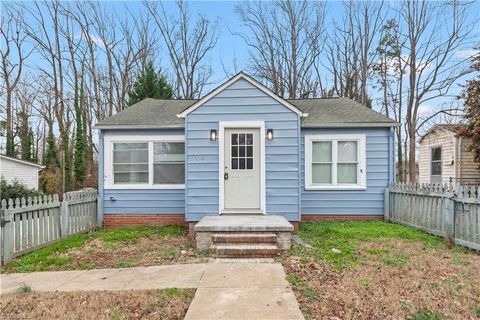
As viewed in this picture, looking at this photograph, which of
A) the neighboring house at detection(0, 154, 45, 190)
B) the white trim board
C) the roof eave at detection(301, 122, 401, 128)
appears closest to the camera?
the white trim board

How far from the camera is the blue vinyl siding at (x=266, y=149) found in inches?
280

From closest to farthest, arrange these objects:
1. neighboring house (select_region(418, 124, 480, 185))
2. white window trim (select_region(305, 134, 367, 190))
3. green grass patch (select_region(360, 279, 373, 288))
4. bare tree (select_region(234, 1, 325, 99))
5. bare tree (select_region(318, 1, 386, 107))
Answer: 1. green grass patch (select_region(360, 279, 373, 288))
2. white window trim (select_region(305, 134, 367, 190))
3. neighboring house (select_region(418, 124, 480, 185))
4. bare tree (select_region(318, 1, 386, 107))
5. bare tree (select_region(234, 1, 325, 99))

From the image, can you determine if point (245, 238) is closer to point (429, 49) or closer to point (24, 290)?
point (24, 290)

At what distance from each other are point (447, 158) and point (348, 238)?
1245 cm

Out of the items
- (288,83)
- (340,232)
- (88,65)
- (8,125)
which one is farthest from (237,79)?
(8,125)

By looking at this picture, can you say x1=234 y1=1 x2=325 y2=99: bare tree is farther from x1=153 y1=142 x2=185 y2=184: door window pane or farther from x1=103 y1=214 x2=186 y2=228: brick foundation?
x1=103 y1=214 x2=186 y2=228: brick foundation

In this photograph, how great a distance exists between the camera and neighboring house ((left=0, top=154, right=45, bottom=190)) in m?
17.6

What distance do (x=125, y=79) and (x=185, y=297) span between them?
20.5 meters

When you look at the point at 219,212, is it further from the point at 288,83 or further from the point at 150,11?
the point at 150,11

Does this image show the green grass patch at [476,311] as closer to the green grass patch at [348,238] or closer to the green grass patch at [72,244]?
the green grass patch at [348,238]

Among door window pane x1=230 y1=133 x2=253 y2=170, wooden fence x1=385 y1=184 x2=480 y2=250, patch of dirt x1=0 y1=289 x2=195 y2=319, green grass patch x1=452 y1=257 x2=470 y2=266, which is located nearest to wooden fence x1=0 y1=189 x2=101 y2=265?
patch of dirt x1=0 y1=289 x2=195 y2=319

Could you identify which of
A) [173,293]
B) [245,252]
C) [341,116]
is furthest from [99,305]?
[341,116]

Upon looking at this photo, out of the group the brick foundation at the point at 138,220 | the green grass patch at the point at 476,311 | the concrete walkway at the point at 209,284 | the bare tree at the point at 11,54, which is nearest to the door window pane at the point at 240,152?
the brick foundation at the point at 138,220

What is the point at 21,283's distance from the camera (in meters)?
4.30
